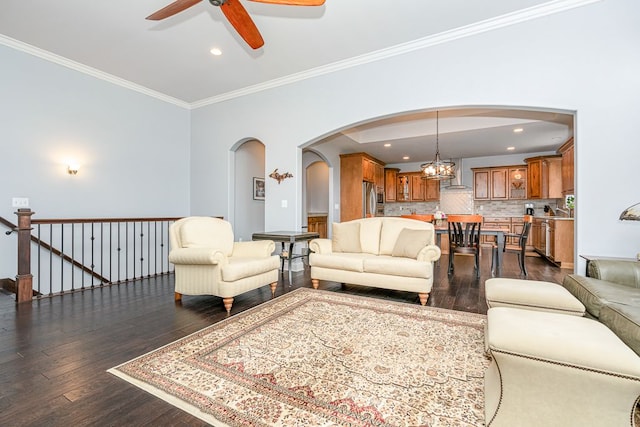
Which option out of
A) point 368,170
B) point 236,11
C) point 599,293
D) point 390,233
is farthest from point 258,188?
point 599,293

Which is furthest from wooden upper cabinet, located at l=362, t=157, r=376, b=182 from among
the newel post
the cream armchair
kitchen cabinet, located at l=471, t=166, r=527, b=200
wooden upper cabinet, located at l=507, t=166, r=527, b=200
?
the newel post

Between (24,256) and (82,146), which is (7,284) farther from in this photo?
(82,146)

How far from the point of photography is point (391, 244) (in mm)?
4012

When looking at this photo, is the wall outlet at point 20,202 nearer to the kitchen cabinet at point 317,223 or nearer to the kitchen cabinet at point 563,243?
the kitchen cabinet at point 317,223

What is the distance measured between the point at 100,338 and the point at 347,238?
290 centimetres

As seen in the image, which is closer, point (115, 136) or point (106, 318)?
point (106, 318)

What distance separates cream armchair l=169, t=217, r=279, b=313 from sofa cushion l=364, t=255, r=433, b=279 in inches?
47.1

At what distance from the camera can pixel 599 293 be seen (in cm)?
208

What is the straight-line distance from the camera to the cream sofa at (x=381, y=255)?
11.1ft

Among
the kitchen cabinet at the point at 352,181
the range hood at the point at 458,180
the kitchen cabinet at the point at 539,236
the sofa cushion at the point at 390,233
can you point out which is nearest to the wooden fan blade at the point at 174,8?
the sofa cushion at the point at 390,233

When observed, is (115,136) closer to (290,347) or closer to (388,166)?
(290,347)

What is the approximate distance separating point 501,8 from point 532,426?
393cm

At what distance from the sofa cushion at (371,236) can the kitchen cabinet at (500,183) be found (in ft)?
20.4


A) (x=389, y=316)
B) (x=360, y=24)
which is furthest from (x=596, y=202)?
(x=360, y=24)
